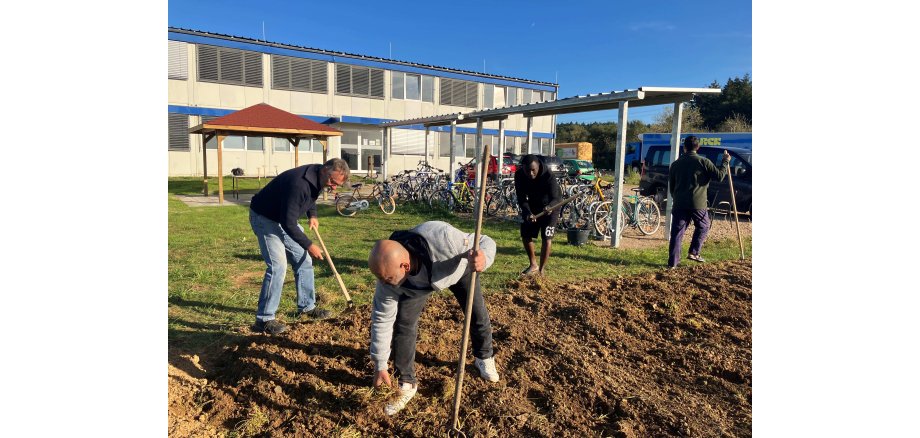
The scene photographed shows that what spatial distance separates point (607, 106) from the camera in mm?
9086

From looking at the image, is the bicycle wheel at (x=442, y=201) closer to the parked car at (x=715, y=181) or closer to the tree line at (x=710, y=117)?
the parked car at (x=715, y=181)

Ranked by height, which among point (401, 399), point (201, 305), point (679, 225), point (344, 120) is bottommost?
point (401, 399)

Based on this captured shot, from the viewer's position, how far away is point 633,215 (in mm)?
9820

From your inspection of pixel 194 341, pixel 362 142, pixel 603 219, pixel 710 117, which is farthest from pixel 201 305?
pixel 710 117

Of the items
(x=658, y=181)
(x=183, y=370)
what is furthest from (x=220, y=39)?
(x=183, y=370)

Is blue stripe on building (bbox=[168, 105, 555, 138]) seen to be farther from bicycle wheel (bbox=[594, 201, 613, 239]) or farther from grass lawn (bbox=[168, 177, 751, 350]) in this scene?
bicycle wheel (bbox=[594, 201, 613, 239])

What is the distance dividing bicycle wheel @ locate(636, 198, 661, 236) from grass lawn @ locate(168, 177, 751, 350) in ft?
2.50

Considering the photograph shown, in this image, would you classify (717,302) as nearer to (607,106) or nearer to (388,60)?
(607,106)

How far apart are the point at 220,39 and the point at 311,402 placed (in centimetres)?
2322

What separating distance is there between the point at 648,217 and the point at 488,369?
305 inches

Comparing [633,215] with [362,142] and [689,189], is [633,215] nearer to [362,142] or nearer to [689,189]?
[689,189]

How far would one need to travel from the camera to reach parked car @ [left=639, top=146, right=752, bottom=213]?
11469 mm

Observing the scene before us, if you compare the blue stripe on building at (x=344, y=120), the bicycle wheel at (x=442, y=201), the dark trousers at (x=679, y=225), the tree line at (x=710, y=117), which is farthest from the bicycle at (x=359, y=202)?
A: the tree line at (x=710, y=117)

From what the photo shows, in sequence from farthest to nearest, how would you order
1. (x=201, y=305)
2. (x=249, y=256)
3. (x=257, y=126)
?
(x=257, y=126) → (x=249, y=256) → (x=201, y=305)
